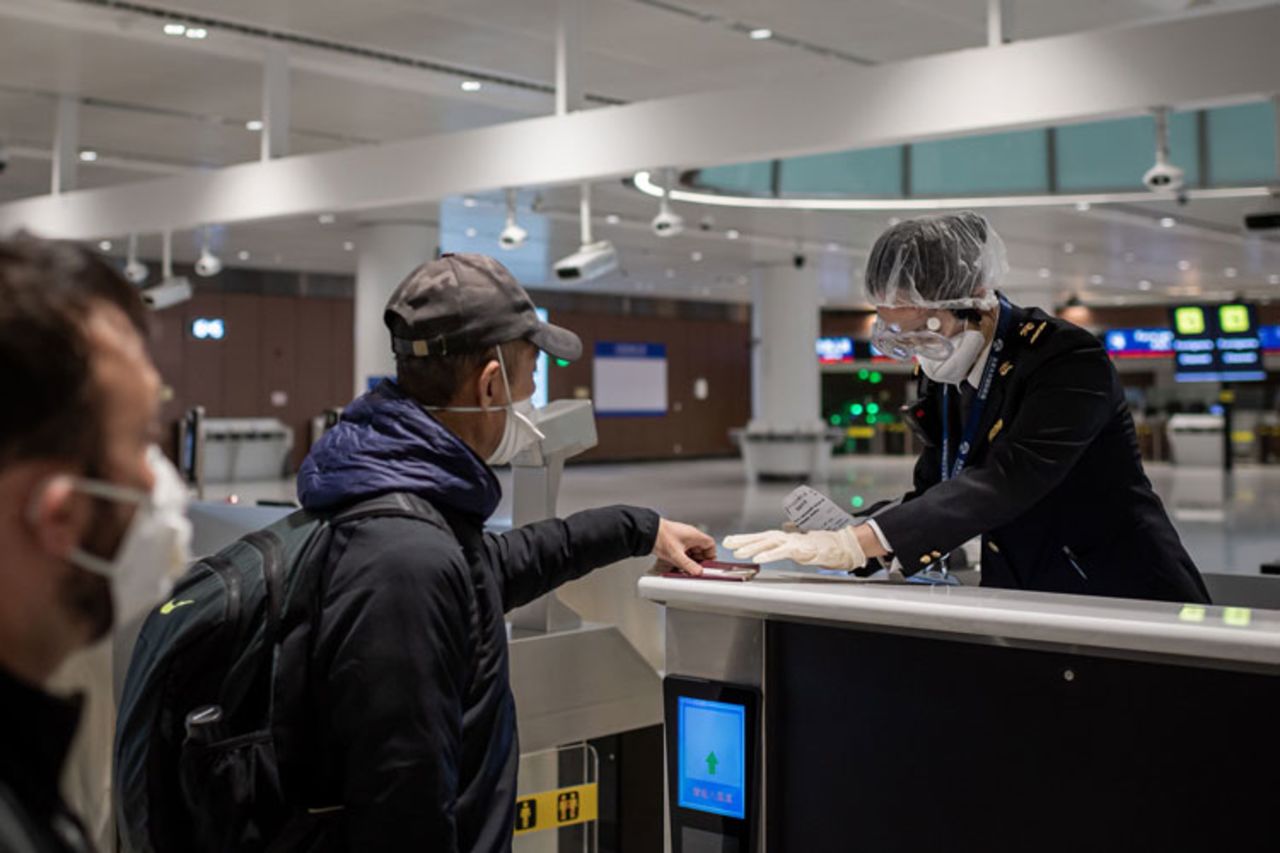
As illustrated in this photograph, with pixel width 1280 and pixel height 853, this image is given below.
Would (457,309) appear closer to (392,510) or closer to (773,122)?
(392,510)

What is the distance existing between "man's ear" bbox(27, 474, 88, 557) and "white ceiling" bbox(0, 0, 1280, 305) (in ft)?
22.0

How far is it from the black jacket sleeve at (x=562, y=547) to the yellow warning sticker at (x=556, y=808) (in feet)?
2.87


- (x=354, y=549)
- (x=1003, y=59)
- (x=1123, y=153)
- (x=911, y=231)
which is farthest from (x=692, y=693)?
(x=1123, y=153)

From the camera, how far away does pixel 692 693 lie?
2.01 metres

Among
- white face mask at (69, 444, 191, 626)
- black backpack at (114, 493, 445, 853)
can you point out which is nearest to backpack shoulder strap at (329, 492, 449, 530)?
black backpack at (114, 493, 445, 853)

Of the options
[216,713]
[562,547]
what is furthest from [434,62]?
[216,713]

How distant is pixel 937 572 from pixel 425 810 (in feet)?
Result: 4.38

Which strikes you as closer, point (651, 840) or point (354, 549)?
point (354, 549)

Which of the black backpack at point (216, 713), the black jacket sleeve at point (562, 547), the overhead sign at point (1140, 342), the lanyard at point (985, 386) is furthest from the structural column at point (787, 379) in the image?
the black backpack at point (216, 713)

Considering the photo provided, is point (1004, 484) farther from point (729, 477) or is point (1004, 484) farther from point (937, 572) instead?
point (729, 477)

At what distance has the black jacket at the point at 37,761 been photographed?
79cm

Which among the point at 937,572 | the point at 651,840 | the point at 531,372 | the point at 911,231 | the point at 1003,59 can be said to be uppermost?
the point at 1003,59

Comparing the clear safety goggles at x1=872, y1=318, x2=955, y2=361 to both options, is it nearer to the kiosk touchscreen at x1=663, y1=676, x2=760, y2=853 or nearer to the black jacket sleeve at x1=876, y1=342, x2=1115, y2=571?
the black jacket sleeve at x1=876, y1=342, x2=1115, y2=571

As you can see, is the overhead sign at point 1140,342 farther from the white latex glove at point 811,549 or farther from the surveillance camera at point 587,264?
the white latex glove at point 811,549
